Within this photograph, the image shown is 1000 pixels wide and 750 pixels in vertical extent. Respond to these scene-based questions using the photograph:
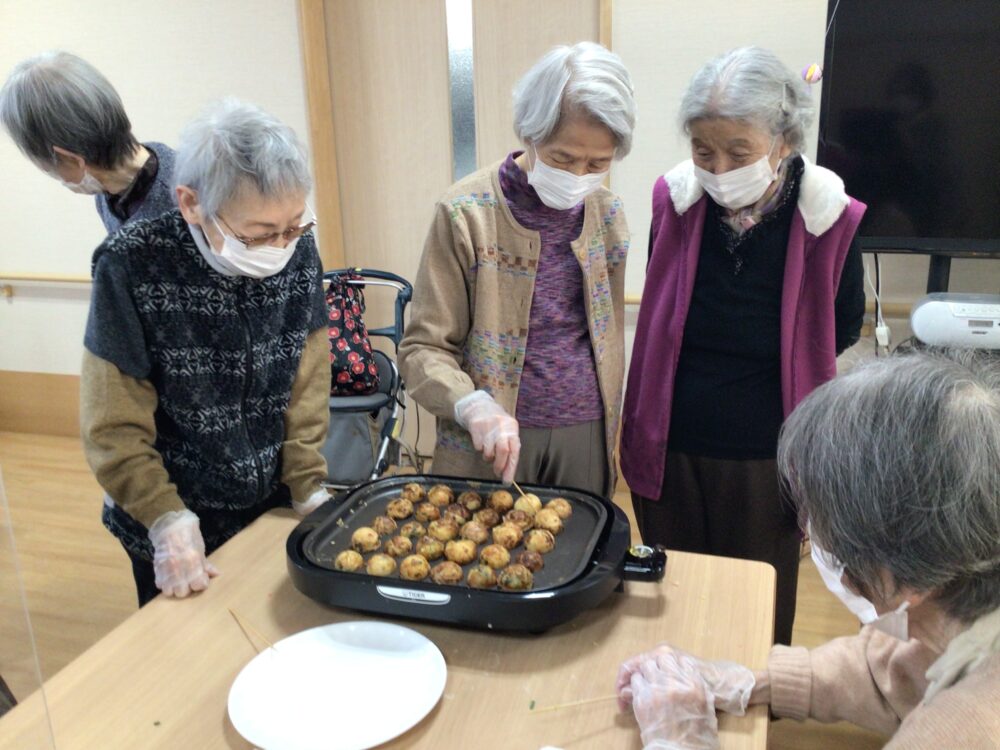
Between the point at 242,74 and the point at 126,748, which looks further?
the point at 242,74

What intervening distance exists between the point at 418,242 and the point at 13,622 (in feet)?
8.76

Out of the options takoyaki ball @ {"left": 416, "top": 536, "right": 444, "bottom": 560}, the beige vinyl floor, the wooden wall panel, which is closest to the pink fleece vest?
takoyaki ball @ {"left": 416, "top": 536, "right": 444, "bottom": 560}

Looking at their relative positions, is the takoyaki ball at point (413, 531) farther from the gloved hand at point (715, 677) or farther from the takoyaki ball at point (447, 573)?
the gloved hand at point (715, 677)

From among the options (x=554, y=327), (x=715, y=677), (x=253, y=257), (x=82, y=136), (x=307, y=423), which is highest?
(x=82, y=136)

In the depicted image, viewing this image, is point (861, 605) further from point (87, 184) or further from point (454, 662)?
point (87, 184)

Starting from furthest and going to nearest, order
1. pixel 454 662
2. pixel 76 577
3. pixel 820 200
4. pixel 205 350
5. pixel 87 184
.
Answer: pixel 76 577, pixel 87 184, pixel 820 200, pixel 205 350, pixel 454 662

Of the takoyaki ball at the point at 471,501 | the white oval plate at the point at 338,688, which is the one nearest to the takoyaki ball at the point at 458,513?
the takoyaki ball at the point at 471,501

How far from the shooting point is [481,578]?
108 centimetres

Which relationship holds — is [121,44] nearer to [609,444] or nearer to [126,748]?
[609,444]

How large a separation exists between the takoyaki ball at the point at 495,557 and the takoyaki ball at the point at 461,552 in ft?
0.06

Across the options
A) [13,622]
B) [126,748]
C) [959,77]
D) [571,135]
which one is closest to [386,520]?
[126,748]

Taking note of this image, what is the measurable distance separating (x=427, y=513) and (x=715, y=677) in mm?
509

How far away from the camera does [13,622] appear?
2.33 ft

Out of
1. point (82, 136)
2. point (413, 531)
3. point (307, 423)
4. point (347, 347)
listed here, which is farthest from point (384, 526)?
point (347, 347)
